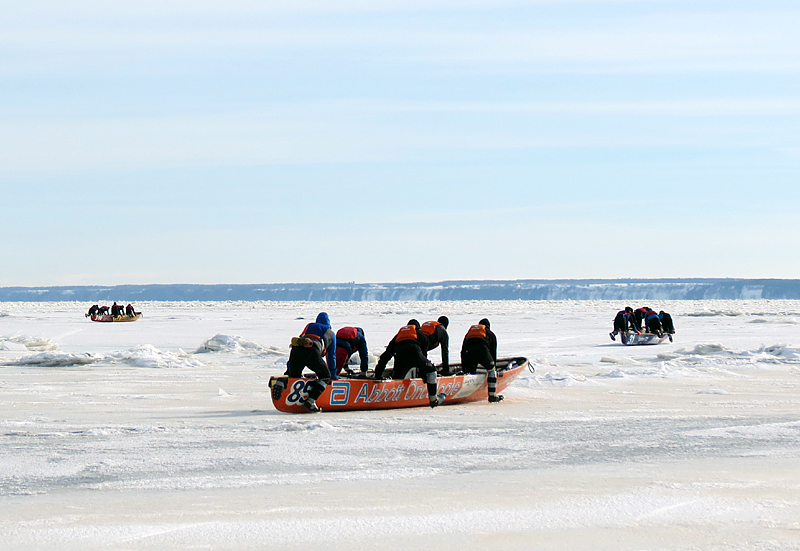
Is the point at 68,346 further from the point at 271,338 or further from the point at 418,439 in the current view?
the point at 418,439

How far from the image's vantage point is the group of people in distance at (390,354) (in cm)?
1162

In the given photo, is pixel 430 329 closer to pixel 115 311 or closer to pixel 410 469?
pixel 410 469

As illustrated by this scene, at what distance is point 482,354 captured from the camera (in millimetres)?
13180

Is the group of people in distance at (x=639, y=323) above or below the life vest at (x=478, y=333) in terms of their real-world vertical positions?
below

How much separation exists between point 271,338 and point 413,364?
22791mm

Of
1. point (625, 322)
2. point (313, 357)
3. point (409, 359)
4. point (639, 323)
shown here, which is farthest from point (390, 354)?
point (639, 323)

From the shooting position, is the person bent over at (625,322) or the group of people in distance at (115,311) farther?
the group of people in distance at (115,311)

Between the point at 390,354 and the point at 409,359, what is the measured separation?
0.27 meters

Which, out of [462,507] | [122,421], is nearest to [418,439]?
[462,507]

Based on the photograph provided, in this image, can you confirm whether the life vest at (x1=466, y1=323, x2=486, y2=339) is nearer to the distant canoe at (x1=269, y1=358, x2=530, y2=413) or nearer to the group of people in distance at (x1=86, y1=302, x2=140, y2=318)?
the distant canoe at (x1=269, y1=358, x2=530, y2=413)

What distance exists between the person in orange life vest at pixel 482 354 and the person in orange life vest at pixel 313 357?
7.89ft

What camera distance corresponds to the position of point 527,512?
249 inches

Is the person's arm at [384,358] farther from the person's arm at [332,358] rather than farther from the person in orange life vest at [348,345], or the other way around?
the person's arm at [332,358]

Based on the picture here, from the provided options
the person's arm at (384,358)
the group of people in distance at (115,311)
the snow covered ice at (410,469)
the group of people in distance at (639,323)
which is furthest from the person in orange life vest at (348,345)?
the group of people in distance at (115,311)
